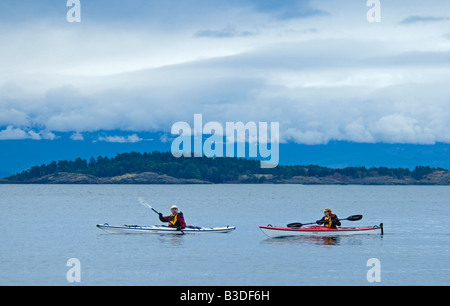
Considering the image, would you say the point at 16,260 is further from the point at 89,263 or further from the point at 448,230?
the point at 448,230

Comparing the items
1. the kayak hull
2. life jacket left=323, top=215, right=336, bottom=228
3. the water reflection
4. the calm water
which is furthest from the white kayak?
life jacket left=323, top=215, right=336, bottom=228

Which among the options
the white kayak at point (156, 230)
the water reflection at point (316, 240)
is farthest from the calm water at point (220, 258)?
the white kayak at point (156, 230)

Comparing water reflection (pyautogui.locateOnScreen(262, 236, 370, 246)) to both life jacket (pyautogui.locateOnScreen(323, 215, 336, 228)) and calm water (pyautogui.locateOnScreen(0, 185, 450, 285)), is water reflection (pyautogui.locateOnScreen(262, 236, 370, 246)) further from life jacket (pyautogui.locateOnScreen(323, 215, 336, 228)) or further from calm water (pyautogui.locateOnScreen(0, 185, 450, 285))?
life jacket (pyautogui.locateOnScreen(323, 215, 336, 228))

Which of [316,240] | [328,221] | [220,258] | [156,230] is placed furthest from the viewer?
[156,230]

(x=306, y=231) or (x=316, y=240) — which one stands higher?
(x=306, y=231)

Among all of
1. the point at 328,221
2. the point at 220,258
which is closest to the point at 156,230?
the point at 220,258

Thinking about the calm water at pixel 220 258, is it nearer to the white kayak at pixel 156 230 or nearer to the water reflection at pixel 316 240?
the water reflection at pixel 316 240

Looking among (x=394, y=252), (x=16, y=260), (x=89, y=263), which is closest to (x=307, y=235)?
(x=394, y=252)

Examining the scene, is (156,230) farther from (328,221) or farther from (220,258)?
(328,221)

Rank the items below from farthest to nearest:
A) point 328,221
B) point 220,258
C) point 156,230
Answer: point 156,230, point 328,221, point 220,258

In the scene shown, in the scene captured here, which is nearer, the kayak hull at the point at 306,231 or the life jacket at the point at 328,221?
the life jacket at the point at 328,221

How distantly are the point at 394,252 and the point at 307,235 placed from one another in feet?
24.2
